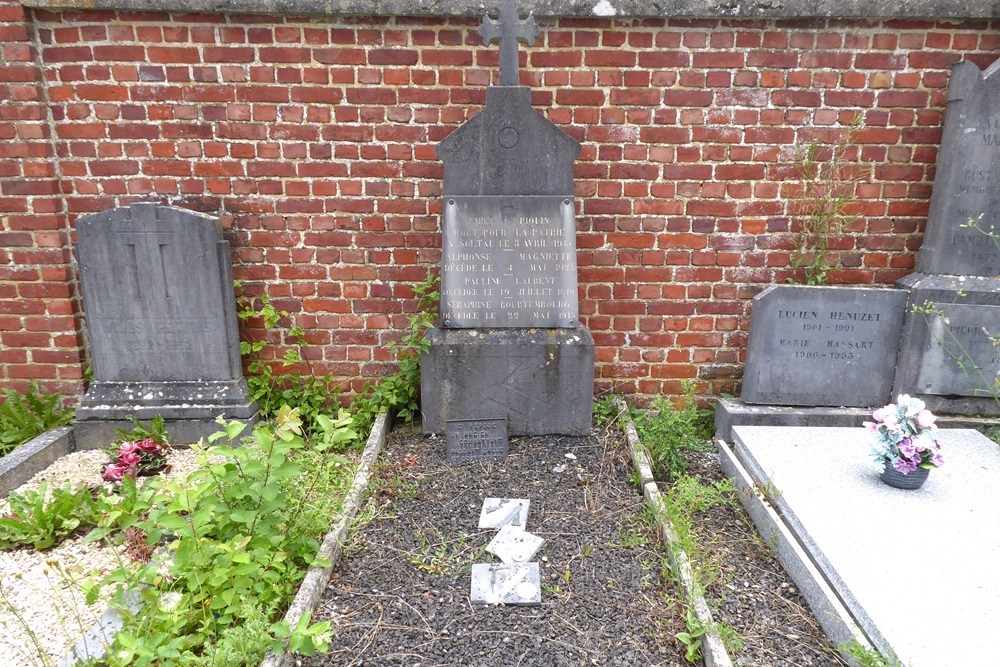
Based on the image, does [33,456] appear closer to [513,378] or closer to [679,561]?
[513,378]

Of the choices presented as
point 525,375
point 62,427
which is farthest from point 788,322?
point 62,427

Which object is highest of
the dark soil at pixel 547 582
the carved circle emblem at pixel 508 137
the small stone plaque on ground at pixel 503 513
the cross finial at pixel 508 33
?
the cross finial at pixel 508 33

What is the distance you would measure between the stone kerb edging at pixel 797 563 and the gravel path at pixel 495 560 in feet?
1.93

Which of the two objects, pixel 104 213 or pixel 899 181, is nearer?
pixel 104 213

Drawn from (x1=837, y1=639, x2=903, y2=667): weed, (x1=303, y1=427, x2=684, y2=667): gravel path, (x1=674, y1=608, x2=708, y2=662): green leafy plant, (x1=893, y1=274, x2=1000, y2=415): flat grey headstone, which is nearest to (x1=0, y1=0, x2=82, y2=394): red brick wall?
(x1=303, y1=427, x2=684, y2=667): gravel path

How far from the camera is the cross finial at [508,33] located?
3.47m

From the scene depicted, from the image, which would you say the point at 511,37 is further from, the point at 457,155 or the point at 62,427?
the point at 62,427

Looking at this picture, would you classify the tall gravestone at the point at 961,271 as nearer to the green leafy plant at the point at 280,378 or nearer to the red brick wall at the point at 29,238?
the green leafy plant at the point at 280,378

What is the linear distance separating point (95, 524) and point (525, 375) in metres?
2.34

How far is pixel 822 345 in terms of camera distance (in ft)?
13.0

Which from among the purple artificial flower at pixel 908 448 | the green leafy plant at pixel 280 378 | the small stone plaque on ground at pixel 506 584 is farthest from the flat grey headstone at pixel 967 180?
the green leafy plant at pixel 280 378

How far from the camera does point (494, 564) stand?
107 inches

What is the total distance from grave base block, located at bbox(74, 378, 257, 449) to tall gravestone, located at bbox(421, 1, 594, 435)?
52.1 inches

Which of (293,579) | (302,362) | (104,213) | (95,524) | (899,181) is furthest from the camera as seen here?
(302,362)
